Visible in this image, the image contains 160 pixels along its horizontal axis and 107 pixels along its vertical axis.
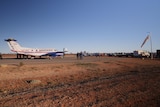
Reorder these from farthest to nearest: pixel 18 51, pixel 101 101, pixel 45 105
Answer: pixel 18 51
pixel 101 101
pixel 45 105

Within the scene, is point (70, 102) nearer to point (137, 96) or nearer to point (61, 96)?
point (61, 96)

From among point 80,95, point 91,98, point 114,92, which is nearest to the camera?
point 91,98

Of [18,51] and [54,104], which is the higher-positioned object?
[18,51]

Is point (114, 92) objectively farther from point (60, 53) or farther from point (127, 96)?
point (60, 53)

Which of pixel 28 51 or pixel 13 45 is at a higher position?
pixel 13 45

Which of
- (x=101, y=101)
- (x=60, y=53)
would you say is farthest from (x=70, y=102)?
(x=60, y=53)

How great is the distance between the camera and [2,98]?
8.27 metres

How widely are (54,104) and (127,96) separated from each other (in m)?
3.95

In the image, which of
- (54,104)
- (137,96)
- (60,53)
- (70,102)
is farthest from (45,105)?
(60,53)

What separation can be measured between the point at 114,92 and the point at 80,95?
2.11 m

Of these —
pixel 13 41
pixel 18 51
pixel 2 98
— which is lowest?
pixel 2 98

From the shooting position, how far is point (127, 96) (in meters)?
8.24

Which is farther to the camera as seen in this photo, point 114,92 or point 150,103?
point 114,92

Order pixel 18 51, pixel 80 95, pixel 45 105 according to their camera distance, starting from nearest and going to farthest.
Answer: pixel 45 105 < pixel 80 95 < pixel 18 51
